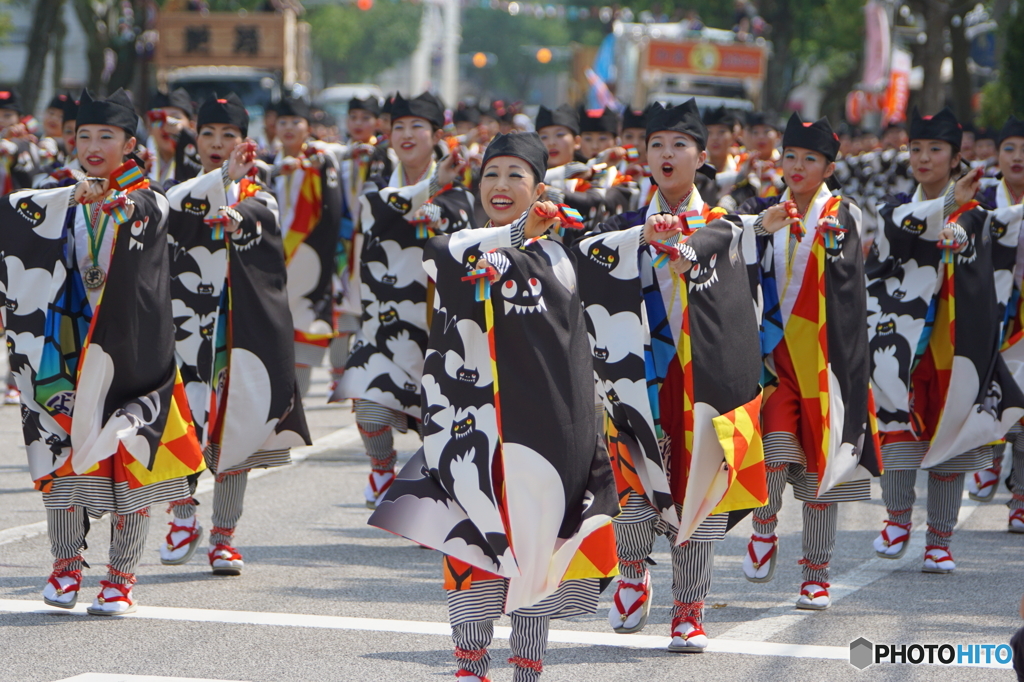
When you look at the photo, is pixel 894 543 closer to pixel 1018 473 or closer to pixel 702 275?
pixel 1018 473

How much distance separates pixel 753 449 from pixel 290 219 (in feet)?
17.5

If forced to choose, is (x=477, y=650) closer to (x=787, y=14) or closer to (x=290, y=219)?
(x=290, y=219)

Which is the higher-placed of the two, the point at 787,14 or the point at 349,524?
the point at 787,14

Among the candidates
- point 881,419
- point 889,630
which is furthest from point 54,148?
point 889,630

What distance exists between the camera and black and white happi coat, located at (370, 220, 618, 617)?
4.36m

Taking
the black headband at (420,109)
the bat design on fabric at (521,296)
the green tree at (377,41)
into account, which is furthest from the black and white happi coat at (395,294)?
the green tree at (377,41)

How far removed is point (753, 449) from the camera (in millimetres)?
5348

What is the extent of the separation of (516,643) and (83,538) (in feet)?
7.09

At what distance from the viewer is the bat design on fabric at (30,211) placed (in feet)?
18.3

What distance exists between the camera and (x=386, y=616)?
587 cm

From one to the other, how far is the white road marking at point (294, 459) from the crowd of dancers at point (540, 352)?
36.5 inches

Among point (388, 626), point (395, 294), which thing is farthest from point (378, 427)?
point (388, 626)

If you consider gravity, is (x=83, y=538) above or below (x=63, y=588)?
above

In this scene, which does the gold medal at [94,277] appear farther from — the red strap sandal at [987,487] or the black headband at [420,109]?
the red strap sandal at [987,487]
